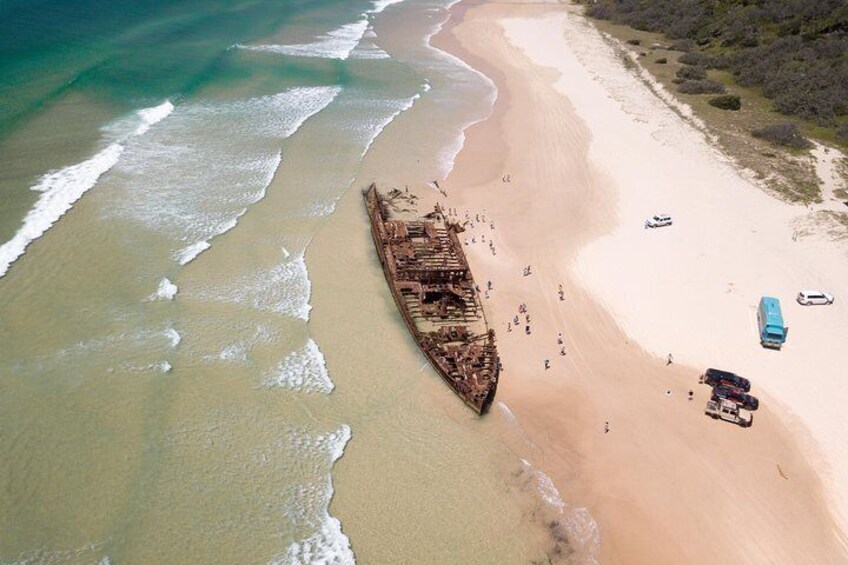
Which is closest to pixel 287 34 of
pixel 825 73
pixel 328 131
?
pixel 328 131

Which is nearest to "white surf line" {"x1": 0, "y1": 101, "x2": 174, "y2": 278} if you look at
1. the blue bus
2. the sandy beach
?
the sandy beach

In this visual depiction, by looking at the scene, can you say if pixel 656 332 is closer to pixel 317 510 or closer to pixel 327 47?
pixel 317 510

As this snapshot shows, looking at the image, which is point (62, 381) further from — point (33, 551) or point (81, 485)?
point (33, 551)

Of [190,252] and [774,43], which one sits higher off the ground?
[774,43]

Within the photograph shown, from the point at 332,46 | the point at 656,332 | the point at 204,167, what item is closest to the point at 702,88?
the point at 332,46

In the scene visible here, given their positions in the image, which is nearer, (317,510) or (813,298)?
(317,510)

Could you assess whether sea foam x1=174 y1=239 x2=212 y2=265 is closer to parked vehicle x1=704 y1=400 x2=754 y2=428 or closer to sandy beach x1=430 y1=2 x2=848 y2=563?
sandy beach x1=430 y1=2 x2=848 y2=563

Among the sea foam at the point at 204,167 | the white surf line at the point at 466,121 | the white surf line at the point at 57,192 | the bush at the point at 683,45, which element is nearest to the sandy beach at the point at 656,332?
the white surf line at the point at 466,121
